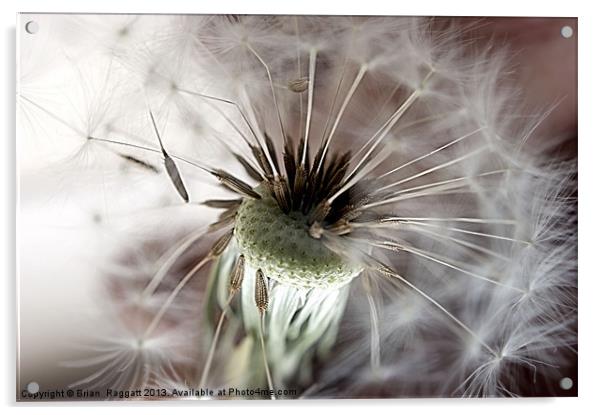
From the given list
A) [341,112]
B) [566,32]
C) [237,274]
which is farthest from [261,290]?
[566,32]

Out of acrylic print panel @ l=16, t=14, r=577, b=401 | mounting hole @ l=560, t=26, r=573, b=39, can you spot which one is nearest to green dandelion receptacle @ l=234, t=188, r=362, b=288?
acrylic print panel @ l=16, t=14, r=577, b=401

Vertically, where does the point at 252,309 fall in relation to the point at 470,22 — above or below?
below

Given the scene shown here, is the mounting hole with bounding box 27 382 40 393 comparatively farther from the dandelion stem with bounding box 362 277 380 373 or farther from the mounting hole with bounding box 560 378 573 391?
the mounting hole with bounding box 560 378 573 391

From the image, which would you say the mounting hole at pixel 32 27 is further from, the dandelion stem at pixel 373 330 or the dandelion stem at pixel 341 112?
the dandelion stem at pixel 373 330

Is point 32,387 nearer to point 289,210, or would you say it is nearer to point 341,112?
point 289,210

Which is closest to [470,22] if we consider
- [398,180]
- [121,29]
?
[398,180]

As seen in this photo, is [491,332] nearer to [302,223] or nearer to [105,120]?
[302,223]
